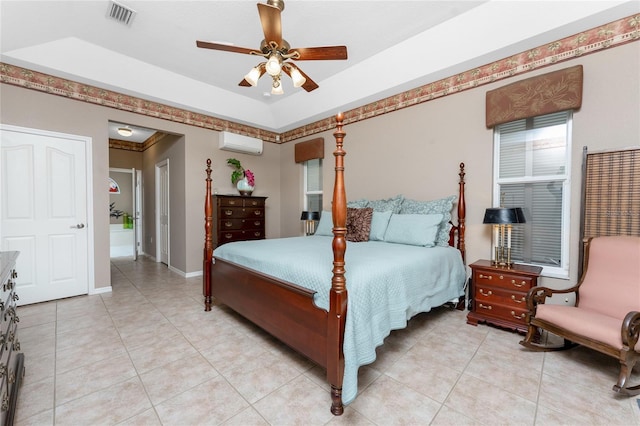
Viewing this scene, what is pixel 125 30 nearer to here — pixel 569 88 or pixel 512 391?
pixel 569 88

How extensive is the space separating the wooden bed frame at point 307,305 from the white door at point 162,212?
3.27 meters

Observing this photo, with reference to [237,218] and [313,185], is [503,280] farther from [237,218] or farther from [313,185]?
[237,218]

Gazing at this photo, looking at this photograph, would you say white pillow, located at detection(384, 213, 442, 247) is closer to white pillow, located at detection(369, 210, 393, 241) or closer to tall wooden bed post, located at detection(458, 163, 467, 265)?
white pillow, located at detection(369, 210, 393, 241)

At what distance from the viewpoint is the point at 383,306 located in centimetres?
180

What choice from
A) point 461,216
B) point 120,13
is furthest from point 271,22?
point 461,216

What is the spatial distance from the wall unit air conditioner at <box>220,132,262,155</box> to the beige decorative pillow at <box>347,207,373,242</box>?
99.5 inches

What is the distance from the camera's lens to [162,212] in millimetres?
5555

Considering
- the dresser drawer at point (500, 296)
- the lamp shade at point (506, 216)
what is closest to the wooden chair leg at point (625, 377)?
the dresser drawer at point (500, 296)

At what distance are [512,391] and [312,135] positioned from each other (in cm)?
437

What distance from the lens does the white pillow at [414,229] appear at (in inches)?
113

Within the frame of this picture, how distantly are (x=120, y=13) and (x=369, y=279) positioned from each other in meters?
3.36

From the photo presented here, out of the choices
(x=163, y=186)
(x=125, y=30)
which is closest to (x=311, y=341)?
(x=125, y=30)

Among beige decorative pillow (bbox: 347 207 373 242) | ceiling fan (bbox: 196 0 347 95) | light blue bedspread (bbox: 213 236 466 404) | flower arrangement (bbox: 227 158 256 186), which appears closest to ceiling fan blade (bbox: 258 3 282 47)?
ceiling fan (bbox: 196 0 347 95)

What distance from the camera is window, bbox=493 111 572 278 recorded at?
258 cm
